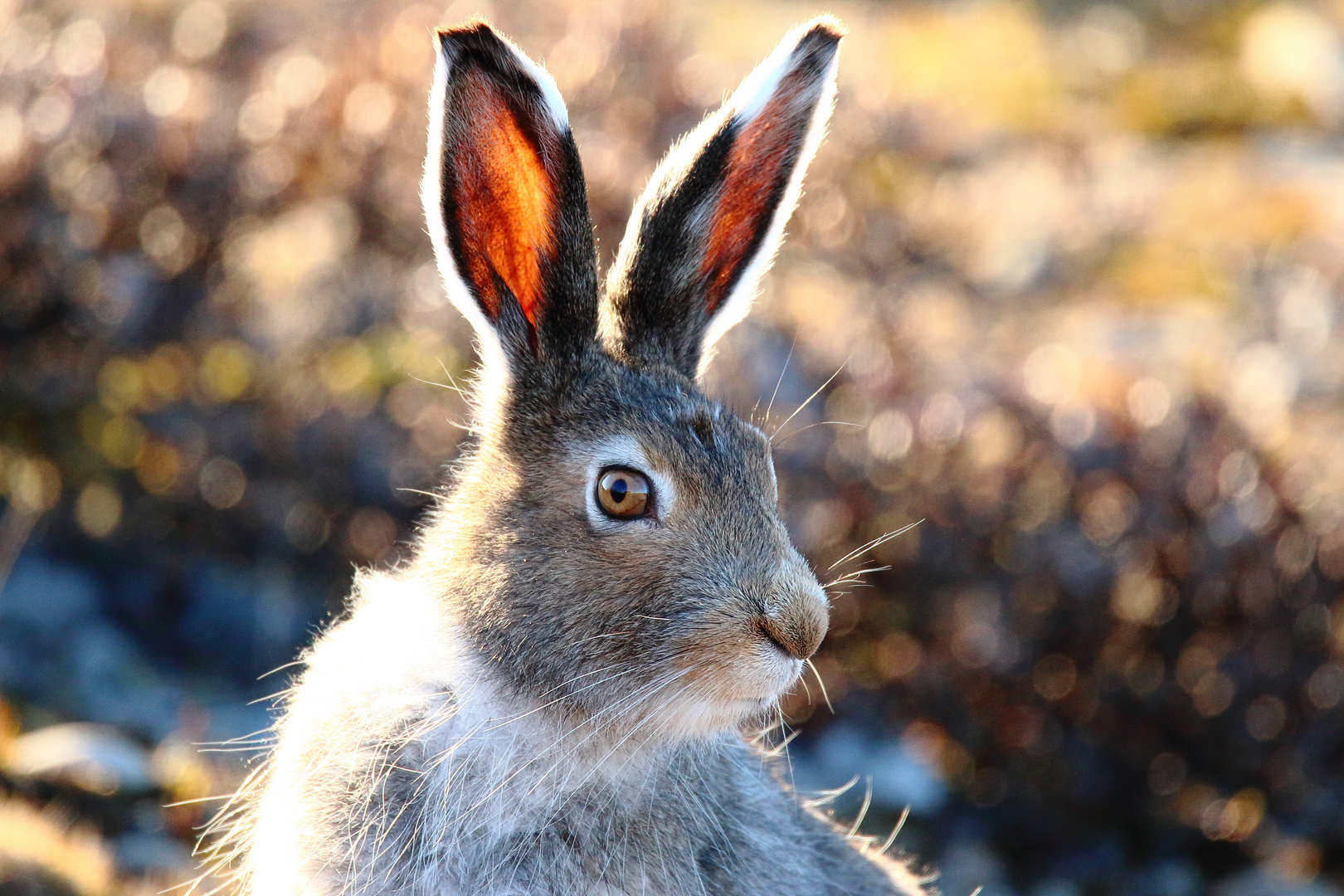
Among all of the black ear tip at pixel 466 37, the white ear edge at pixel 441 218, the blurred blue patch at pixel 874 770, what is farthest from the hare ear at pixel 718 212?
the blurred blue patch at pixel 874 770

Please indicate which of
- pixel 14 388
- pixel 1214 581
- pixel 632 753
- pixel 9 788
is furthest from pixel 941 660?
pixel 14 388

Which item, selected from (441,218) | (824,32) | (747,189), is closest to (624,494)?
(441,218)

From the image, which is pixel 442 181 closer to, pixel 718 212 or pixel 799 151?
pixel 718 212

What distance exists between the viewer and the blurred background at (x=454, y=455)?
6.07 m

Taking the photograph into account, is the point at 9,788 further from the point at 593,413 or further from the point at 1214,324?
the point at 1214,324

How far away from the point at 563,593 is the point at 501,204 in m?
1.06

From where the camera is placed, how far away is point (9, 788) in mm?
4801

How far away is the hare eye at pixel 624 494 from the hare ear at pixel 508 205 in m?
0.47

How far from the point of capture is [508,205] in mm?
3469

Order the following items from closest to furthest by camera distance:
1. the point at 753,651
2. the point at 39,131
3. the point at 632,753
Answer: the point at 753,651, the point at 632,753, the point at 39,131

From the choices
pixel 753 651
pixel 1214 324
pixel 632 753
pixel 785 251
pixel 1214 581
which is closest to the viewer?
pixel 753 651

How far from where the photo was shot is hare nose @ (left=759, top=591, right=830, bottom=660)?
301 centimetres

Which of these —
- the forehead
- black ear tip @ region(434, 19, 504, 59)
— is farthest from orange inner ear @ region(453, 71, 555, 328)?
the forehead

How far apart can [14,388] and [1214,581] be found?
238 inches
